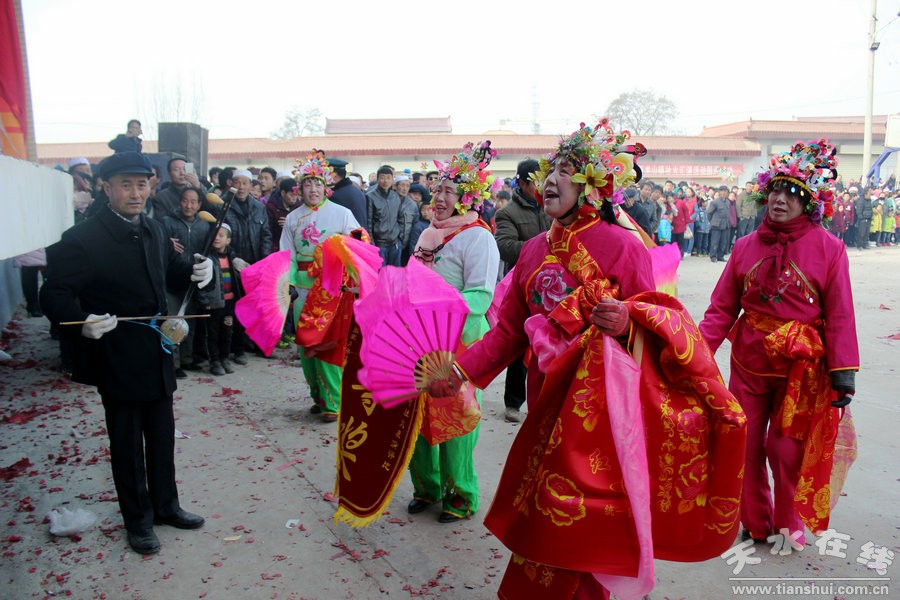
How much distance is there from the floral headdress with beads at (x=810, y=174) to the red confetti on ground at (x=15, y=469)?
191 inches

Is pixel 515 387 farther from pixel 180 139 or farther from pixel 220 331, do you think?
pixel 180 139

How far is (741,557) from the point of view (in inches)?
143

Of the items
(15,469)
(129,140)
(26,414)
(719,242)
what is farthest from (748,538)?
(719,242)

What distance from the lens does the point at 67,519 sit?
3826mm

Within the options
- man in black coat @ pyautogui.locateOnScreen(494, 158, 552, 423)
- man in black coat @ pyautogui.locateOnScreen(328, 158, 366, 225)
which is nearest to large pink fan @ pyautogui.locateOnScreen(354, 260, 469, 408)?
man in black coat @ pyautogui.locateOnScreen(494, 158, 552, 423)

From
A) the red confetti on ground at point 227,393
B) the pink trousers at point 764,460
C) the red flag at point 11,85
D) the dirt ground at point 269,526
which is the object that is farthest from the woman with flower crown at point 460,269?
the red confetti on ground at point 227,393

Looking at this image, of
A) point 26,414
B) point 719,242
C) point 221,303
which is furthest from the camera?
point 719,242

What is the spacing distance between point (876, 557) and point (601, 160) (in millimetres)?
2554

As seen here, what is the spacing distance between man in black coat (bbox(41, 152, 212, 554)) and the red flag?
390mm

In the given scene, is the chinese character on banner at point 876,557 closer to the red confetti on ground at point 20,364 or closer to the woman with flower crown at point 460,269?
the woman with flower crown at point 460,269

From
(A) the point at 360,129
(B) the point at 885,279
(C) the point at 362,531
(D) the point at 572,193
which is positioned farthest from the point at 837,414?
(A) the point at 360,129

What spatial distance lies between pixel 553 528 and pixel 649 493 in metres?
0.35

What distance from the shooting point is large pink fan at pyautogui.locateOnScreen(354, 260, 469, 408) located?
9.88 ft

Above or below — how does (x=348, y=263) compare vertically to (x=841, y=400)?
above
